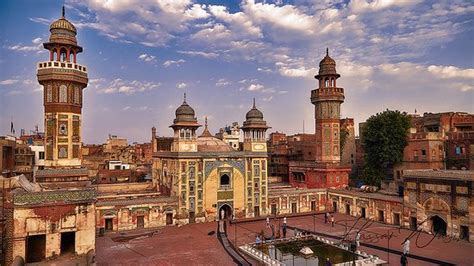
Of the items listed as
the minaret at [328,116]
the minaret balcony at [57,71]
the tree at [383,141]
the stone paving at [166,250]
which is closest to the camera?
the stone paving at [166,250]

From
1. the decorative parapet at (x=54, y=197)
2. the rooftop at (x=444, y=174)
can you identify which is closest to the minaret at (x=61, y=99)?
the decorative parapet at (x=54, y=197)

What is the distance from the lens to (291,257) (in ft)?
70.8

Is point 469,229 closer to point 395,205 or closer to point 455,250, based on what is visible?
point 455,250

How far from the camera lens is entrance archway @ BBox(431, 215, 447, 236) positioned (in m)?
26.5

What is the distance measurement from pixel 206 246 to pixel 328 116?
875 inches

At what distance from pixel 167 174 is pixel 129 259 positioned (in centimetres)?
1369

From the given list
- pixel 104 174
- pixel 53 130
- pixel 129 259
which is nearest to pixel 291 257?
pixel 129 259

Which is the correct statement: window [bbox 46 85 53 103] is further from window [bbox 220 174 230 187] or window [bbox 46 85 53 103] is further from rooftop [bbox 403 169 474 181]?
rooftop [bbox 403 169 474 181]

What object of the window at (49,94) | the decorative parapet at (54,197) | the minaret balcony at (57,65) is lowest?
the decorative parapet at (54,197)

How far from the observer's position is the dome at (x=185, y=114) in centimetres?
3300

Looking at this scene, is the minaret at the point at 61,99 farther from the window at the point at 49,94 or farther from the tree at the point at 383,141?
→ the tree at the point at 383,141

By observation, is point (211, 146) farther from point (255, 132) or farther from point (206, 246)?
point (206, 246)

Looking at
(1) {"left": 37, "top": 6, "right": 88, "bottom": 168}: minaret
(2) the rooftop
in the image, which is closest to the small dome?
(1) {"left": 37, "top": 6, "right": 88, "bottom": 168}: minaret

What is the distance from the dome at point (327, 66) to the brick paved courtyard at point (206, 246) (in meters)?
17.5
